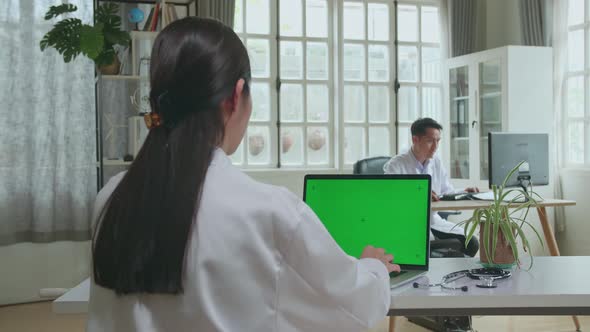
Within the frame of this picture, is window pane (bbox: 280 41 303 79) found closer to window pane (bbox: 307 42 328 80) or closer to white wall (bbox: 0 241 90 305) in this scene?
window pane (bbox: 307 42 328 80)

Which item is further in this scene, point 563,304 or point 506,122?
point 506,122

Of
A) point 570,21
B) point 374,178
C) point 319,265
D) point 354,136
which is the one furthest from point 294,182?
point 319,265

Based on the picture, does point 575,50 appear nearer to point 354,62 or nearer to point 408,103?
point 408,103

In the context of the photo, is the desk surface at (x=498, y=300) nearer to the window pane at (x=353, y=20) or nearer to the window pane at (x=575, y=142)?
the window pane at (x=575, y=142)

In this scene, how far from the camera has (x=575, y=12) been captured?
18.4 feet

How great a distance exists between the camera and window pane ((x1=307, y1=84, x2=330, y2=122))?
600 cm

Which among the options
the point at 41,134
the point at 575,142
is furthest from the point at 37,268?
the point at 575,142

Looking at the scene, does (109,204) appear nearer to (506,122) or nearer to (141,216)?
(141,216)

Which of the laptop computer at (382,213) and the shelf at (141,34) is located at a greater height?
the shelf at (141,34)

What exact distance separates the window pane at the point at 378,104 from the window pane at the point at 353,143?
18 cm

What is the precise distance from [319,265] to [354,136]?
5.19 metres

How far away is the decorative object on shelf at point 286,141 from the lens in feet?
19.4

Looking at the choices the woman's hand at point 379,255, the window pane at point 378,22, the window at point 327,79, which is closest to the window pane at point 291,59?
the window at point 327,79

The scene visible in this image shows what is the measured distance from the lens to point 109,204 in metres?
0.99
